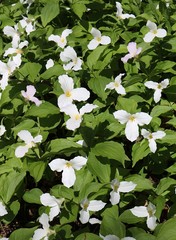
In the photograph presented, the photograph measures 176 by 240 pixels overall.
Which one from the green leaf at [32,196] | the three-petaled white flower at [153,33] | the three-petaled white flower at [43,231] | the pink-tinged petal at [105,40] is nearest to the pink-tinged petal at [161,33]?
the three-petaled white flower at [153,33]

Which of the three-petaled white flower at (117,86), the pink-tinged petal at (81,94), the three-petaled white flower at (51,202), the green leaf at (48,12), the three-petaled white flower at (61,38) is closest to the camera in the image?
the three-petaled white flower at (51,202)

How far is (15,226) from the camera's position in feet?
8.11

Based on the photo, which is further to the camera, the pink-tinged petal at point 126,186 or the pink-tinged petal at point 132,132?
the pink-tinged petal at point 132,132

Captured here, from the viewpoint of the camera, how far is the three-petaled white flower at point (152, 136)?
2182mm

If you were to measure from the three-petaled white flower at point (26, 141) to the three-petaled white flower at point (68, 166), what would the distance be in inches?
7.5

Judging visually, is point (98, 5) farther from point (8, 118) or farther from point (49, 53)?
point (8, 118)

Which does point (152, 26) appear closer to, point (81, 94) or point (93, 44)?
point (93, 44)

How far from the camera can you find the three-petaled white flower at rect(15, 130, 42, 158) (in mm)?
2189

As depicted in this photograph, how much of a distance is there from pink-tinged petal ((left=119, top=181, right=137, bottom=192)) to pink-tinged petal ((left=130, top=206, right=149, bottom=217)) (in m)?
0.10

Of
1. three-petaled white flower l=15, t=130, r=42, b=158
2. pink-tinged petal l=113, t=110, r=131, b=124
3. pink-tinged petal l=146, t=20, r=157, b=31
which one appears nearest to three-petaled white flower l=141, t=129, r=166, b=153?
pink-tinged petal l=113, t=110, r=131, b=124

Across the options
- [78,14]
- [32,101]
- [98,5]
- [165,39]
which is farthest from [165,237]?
[98,5]

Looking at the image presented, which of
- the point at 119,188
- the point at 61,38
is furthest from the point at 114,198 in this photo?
the point at 61,38

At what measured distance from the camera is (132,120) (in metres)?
2.19

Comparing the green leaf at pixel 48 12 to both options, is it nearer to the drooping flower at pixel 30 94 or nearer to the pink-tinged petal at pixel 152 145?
the drooping flower at pixel 30 94
